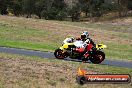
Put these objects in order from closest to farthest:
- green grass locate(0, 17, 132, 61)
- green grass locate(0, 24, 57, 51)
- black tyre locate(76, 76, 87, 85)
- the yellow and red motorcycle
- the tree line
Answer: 1. black tyre locate(76, 76, 87, 85)
2. the yellow and red motorcycle
3. green grass locate(0, 24, 57, 51)
4. green grass locate(0, 17, 132, 61)
5. the tree line

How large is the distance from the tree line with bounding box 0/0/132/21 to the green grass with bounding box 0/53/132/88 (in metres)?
57.1

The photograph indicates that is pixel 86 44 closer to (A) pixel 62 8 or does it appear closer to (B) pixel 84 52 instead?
(B) pixel 84 52

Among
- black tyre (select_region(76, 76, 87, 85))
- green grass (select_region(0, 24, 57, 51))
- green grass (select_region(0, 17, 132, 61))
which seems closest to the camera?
black tyre (select_region(76, 76, 87, 85))

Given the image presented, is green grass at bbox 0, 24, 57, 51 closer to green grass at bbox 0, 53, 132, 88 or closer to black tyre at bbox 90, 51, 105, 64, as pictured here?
black tyre at bbox 90, 51, 105, 64

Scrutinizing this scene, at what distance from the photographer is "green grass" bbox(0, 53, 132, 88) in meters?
17.3

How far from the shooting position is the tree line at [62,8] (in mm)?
80350

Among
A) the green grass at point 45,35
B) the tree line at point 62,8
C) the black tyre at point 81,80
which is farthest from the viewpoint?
the tree line at point 62,8

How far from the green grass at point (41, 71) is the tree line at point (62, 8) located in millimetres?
57121

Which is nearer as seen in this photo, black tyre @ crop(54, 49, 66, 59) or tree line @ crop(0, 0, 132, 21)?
black tyre @ crop(54, 49, 66, 59)

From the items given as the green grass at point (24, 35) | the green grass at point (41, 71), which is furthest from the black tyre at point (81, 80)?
the green grass at point (24, 35)

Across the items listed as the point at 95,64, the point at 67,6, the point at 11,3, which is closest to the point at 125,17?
the point at 67,6

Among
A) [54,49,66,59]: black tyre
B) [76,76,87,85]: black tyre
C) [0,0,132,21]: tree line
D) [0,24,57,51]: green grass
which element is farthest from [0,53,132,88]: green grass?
[0,0,132,21]: tree line

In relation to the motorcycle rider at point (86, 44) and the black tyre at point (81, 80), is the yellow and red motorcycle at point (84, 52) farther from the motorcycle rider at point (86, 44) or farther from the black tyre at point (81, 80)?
the black tyre at point (81, 80)

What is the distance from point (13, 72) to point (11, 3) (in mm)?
65394
